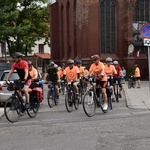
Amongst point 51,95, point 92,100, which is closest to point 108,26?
point 51,95

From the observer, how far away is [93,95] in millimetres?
11258

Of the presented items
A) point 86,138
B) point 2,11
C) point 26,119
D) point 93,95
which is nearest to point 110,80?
point 93,95

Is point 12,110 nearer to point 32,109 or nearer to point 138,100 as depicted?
point 32,109

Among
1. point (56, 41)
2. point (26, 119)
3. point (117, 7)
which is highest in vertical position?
point (117, 7)

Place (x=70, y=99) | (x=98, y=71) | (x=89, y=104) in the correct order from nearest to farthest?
(x=89, y=104)
(x=98, y=71)
(x=70, y=99)

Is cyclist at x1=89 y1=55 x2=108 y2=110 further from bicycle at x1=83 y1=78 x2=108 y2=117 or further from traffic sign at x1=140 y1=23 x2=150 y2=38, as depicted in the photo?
traffic sign at x1=140 y1=23 x2=150 y2=38

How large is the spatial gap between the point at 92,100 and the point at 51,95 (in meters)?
3.48

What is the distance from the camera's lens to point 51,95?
14398 mm

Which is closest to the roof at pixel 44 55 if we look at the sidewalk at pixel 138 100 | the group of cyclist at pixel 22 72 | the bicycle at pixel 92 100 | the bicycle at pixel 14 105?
the sidewalk at pixel 138 100

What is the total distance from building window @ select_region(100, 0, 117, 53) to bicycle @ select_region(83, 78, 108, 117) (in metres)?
32.2

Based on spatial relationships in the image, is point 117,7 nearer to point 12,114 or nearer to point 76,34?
point 76,34

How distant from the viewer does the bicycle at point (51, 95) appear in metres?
14.2

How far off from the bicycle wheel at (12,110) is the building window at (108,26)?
3386 centimetres

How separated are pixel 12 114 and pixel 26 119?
68 cm
